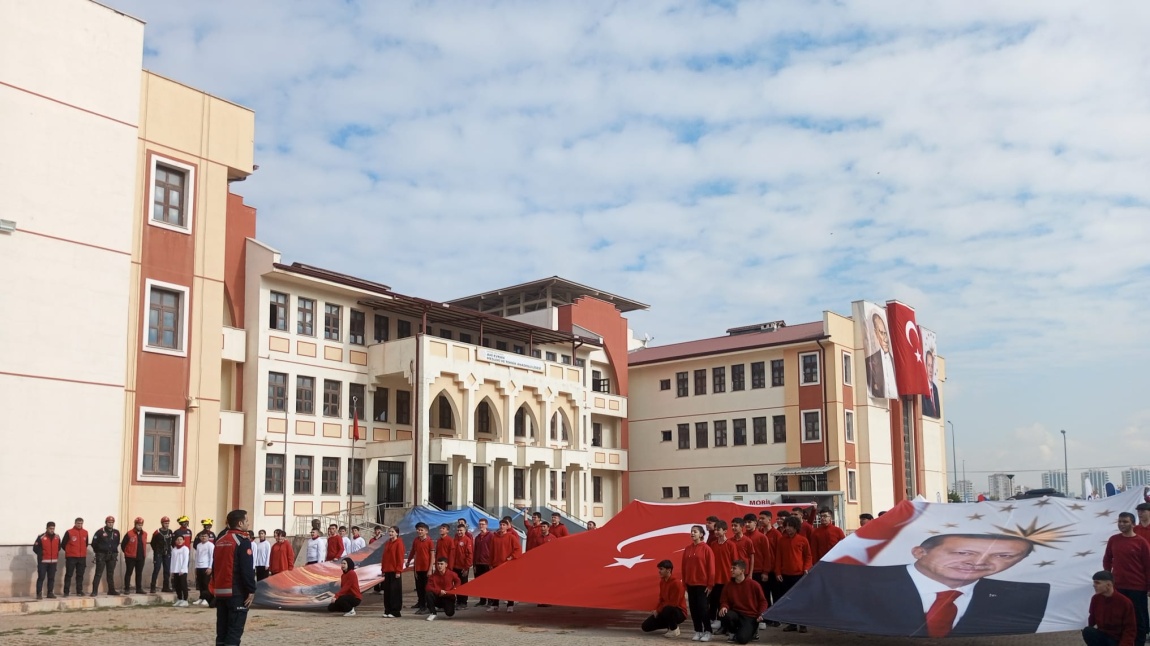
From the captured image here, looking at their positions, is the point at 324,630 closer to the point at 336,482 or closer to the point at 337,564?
the point at 337,564

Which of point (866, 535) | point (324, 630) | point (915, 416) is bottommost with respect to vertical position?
point (324, 630)

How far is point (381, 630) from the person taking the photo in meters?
16.3

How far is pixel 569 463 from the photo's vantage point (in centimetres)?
4397

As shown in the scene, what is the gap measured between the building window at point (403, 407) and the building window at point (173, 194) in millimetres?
14408

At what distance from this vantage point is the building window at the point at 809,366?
49.0 metres

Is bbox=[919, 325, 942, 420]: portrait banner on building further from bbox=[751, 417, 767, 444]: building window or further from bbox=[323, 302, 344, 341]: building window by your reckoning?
bbox=[323, 302, 344, 341]: building window

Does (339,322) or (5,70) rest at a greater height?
(5,70)

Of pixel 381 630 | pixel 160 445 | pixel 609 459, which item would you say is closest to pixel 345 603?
pixel 381 630

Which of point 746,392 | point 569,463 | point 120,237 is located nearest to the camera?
point 120,237

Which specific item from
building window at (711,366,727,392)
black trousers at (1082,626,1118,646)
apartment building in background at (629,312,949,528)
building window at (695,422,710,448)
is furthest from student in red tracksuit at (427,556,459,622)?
building window at (711,366,727,392)

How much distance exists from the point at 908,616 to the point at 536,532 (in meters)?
9.46

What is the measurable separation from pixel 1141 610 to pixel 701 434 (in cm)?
4085

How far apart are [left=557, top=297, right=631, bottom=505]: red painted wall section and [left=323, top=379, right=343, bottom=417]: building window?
1454 centimetres

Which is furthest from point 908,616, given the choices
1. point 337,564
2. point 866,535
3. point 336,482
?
point 336,482
